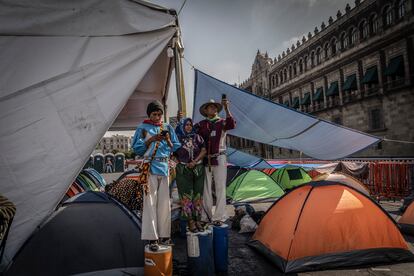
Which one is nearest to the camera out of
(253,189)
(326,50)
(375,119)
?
(253,189)

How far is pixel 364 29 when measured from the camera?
25.8 meters

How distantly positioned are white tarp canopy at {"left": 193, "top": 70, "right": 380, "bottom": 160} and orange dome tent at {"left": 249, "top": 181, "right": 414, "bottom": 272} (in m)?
1.41

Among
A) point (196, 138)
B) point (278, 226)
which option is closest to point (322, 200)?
point (278, 226)

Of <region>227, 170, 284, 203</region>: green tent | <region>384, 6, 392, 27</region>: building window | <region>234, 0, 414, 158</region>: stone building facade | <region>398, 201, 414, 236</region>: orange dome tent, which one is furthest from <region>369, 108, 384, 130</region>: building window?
<region>398, 201, 414, 236</region>: orange dome tent

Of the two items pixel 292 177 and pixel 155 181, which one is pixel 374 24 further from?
pixel 155 181

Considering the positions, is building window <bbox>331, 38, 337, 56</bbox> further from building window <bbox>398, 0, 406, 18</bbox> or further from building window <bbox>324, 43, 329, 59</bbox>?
building window <bbox>398, 0, 406, 18</bbox>

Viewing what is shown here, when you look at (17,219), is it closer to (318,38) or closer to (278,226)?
(278,226)

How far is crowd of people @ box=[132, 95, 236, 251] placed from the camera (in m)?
3.24

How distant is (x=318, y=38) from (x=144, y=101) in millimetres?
29267

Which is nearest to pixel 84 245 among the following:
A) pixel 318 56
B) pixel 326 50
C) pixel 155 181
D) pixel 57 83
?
pixel 155 181

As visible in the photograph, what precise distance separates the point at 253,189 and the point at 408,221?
5242 millimetres

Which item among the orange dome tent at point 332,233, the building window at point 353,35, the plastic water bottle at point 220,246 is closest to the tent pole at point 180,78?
the plastic water bottle at point 220,246

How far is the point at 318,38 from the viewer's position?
3133 cm

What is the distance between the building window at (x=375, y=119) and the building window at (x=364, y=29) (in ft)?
23.2
